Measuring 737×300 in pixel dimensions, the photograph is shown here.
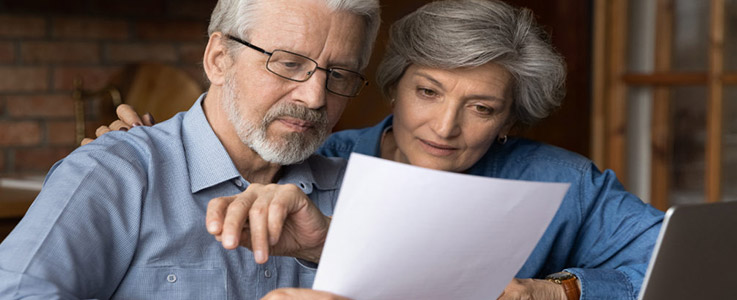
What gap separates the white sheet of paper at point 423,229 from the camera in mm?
744

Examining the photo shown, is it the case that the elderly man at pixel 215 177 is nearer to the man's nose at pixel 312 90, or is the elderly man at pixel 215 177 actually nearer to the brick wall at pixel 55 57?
the man's nose at pixel 312 90

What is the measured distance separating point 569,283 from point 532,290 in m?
0.12

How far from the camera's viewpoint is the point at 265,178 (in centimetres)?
138

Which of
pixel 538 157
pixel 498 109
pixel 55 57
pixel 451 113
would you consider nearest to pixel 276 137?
pixel 451 113

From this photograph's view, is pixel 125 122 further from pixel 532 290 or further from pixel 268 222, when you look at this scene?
pixel 532 290

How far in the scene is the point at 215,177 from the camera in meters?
1.23

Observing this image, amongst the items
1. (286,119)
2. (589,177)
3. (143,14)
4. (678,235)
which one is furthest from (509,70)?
(143,14)

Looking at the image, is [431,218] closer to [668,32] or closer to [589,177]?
[589,177]

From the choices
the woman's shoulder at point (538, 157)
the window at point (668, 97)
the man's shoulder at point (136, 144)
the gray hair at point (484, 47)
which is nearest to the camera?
the man's shoulder at point (136, 144)

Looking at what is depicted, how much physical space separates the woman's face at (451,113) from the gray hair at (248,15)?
274 mm

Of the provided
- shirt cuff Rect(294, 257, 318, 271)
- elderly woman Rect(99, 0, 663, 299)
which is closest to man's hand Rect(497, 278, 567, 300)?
elderly woman Rect(99, 0, 663, 299)

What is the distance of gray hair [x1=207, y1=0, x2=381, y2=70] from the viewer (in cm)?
127

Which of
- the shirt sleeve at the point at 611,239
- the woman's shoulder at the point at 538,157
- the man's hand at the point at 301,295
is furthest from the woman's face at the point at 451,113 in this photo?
the man's hand at the point at 301,295

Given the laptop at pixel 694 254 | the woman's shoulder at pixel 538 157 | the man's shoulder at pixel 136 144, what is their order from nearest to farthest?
the laptop at pixel 694 254 < the man's shoulder at pixel 136 144 < the woman's shoulder at pixel 538 157
